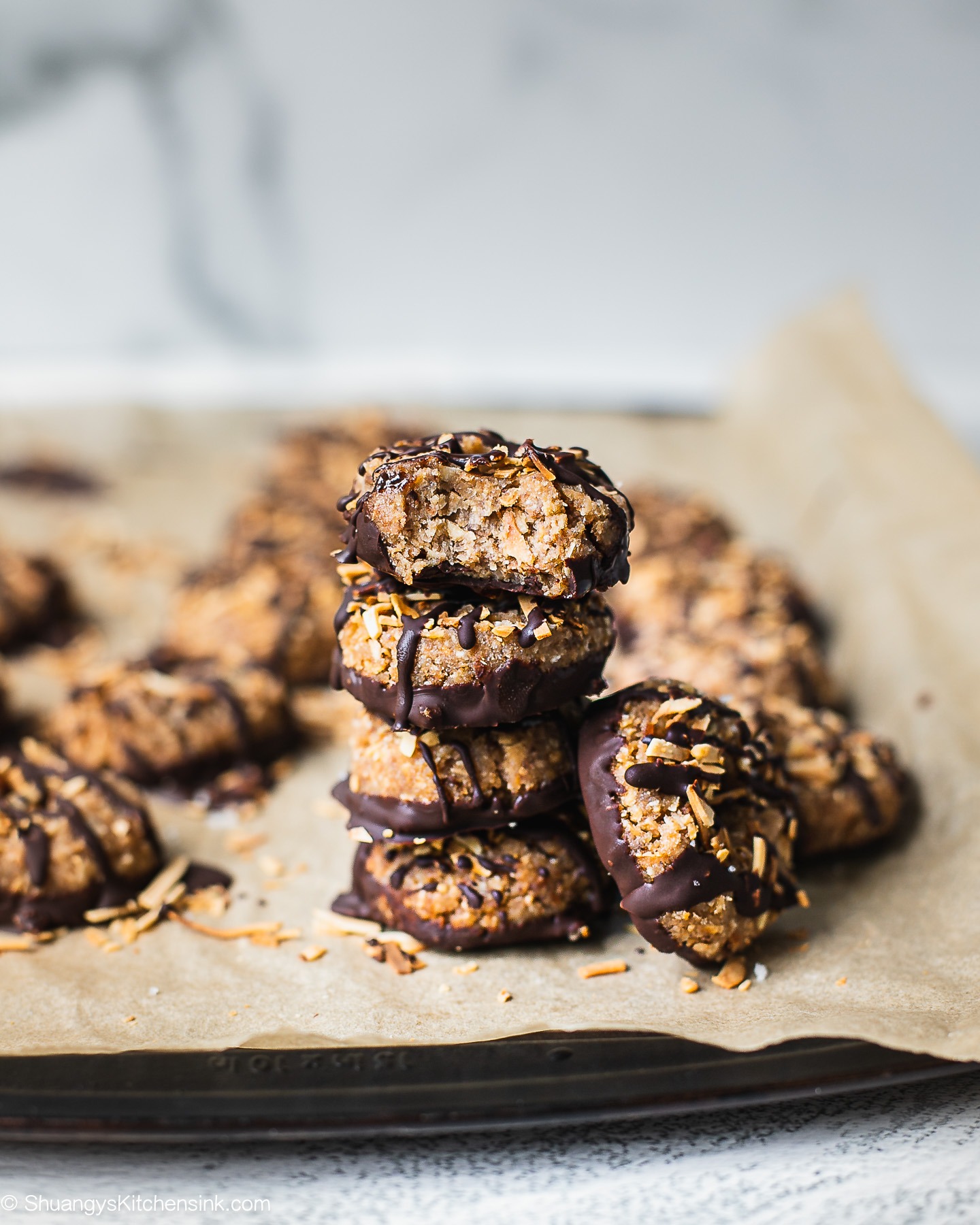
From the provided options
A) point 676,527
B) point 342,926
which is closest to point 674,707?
point 342,926

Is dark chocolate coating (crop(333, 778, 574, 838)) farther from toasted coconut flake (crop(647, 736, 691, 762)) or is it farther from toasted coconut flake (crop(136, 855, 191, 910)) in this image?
toasted coconut flake (crop(136, 855, 191, 910))

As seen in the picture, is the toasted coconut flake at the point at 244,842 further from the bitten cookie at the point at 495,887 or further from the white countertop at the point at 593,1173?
the white countertop at the point at 593,1173

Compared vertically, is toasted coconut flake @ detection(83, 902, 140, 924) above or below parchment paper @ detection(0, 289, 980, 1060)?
below

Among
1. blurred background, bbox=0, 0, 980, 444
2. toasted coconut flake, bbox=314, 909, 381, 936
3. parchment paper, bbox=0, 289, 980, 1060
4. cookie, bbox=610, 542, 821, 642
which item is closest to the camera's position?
parchment paper, bbox=0, 289, 980, 1060

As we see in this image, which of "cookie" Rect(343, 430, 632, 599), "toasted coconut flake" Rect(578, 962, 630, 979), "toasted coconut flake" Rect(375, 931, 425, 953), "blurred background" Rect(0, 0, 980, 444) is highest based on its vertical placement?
"blurred background" Rect(0, 0, 980, 444)

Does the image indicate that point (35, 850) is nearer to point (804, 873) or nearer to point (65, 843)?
point (65, 843)

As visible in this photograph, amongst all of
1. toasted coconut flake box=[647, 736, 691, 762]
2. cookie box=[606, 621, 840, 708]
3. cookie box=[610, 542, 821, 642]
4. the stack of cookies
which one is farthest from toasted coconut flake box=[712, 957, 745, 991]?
cookie box=[610, 542, 821, 642]

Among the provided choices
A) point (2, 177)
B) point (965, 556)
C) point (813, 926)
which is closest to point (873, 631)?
point (965, 556)
